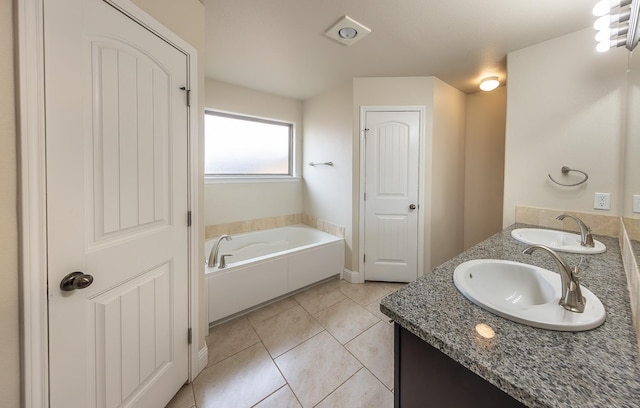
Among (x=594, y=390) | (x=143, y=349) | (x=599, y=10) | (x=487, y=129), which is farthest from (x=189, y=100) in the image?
(x=487, y=129)

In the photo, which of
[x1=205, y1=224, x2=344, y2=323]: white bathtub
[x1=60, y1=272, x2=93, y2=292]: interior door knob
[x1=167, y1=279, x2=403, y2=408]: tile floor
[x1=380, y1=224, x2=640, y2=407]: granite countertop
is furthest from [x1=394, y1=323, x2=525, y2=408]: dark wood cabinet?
[x1=205, y1=224, x2=344, y2=323]: white bathtub

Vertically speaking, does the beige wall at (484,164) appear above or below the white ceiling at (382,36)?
below

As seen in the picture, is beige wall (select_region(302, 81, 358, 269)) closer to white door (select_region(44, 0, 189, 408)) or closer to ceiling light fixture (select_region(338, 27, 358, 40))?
ceiling light fixture (select_region(338, 27, 358, 40))

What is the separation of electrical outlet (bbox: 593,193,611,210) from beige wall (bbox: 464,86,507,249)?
1.17 meters

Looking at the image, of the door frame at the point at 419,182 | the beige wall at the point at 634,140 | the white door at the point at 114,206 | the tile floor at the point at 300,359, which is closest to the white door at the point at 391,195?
the door frame at the point at 419,182

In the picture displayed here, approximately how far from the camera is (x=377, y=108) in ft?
8.53

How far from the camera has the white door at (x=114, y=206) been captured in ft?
2.64

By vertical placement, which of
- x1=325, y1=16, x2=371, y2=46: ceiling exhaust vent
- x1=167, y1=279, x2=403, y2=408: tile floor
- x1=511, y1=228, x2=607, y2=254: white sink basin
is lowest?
x1=167, y1=279, x2=403, y2=408: tile floor

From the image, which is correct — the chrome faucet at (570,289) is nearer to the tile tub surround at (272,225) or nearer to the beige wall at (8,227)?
the beige wall at (8,227)

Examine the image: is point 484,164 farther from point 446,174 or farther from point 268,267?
point 268,267

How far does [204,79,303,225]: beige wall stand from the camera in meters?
2.74

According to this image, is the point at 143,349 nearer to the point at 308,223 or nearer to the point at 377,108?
the point at 308,223

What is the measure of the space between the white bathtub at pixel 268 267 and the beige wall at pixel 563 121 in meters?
1.80


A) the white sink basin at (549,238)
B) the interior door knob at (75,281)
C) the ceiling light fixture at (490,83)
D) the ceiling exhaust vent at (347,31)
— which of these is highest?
the ceiling exhaust vent at (347,31)
